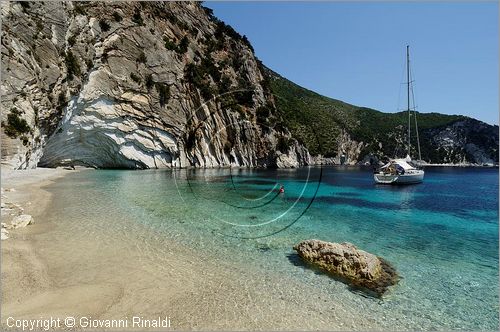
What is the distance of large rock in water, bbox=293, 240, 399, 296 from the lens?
8.72m

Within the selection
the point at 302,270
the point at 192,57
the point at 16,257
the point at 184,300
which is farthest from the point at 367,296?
the point at 192,57

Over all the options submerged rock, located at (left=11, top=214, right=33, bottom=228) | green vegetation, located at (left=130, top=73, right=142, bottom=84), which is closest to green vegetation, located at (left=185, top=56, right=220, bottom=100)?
green vegetation, located at (left=130, top=73, right=142, bottom=84)

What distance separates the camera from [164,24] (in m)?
63.1

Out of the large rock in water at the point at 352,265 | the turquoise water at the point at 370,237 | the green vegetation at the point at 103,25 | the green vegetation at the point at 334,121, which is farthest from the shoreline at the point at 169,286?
the green vegetation at the point at 334,121

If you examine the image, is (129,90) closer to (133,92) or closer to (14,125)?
(133,92)

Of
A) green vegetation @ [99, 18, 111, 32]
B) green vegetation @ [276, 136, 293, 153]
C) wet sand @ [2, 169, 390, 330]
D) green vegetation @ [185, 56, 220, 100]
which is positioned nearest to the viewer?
wet sand @ [2, 169, 390, 330]

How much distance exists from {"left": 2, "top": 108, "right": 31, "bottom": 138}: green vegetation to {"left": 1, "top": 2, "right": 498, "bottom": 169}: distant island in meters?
0.13

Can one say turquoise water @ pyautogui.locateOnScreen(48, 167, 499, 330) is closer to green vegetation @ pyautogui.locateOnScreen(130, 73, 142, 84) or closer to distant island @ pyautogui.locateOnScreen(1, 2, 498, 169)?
distant island @ pyautogui.locateOnScreen(1, 2, 498, 169)

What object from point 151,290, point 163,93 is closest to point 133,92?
point 163,93

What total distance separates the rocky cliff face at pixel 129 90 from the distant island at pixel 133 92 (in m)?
0.18

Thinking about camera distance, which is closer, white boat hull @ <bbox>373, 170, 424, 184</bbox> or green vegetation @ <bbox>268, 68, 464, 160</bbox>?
white boat hull @ <bbox>373, 170, 424, 184</bbox>

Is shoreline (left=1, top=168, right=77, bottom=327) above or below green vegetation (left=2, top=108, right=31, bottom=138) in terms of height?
below

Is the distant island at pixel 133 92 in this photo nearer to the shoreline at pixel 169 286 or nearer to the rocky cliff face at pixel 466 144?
the shoreline at pixel 169 286

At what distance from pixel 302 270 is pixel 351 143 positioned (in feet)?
502
